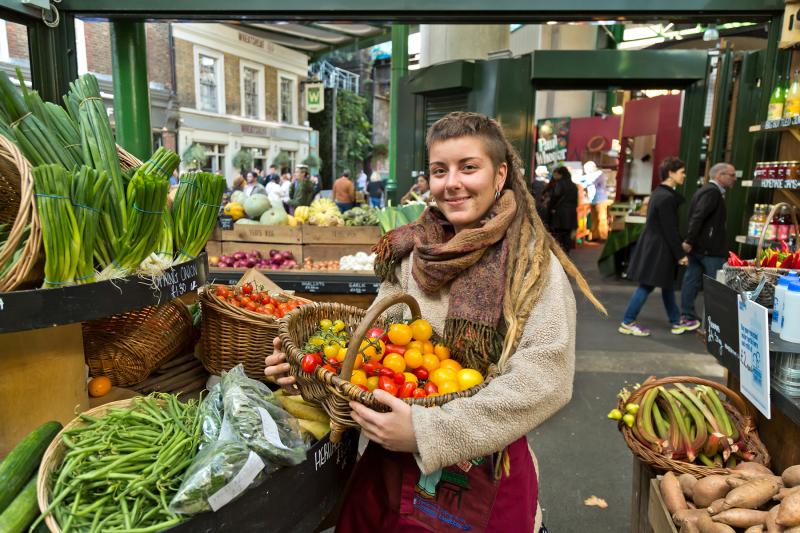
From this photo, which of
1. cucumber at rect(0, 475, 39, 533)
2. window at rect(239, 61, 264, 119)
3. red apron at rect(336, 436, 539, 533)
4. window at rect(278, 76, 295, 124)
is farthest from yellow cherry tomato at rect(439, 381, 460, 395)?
window at rect(278, 76, 295, 124)

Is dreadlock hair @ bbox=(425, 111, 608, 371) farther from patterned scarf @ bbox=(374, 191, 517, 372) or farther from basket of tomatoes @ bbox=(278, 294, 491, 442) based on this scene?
basket of tomatoes @ bbox=(278, 294, 491, 442)

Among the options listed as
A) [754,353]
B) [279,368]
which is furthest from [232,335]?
[754,353]

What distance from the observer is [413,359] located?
166 cm

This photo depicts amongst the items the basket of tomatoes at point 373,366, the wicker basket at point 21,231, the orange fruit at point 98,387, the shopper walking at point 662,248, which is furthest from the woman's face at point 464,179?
the shopper walking at point 662,248

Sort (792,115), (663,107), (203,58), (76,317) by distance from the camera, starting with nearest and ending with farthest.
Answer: (76,317)
(792,115)
(663,107)
(203,58)

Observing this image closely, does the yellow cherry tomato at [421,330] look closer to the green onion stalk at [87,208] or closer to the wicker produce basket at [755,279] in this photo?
the green onion stalk at [87,208]

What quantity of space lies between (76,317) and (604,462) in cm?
324

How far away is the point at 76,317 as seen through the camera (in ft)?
4.93

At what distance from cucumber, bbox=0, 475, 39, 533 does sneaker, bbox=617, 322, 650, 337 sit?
6.01 metres

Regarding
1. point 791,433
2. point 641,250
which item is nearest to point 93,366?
point 791,433

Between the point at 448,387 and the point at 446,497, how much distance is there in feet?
1.13

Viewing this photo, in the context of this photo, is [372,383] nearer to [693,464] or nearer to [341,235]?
[693,464]

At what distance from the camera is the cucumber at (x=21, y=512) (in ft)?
4.14

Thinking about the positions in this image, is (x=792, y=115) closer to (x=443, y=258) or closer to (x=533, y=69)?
(x=533, y=69)
